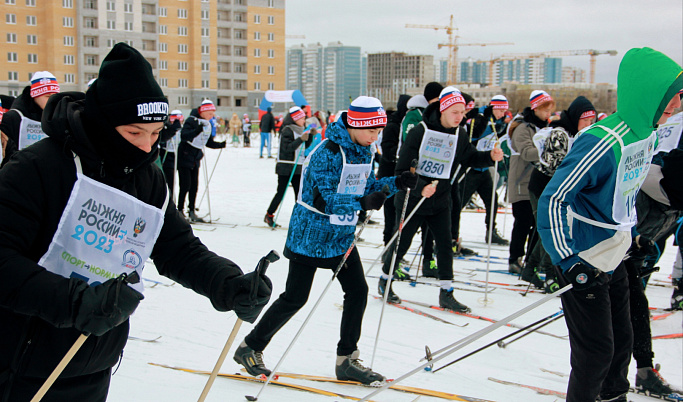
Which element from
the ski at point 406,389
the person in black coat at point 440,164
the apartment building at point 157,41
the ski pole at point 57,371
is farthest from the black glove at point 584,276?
the apartment building at point 157,41

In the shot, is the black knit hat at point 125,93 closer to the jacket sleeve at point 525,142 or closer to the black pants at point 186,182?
the jacket sleeve at point 525,142

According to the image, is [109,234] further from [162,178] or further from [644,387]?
[644,387]

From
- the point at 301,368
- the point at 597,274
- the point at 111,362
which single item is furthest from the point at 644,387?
the point at 111,362

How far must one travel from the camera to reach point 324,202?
372 centimetres

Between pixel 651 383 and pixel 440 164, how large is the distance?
2.56m

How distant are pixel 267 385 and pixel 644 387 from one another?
242cm

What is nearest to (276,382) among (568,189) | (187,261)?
(187,261)

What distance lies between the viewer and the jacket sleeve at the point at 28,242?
156 centimetres

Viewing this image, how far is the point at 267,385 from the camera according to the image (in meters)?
3.60

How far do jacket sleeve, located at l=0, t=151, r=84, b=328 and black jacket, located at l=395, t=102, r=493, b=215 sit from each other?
12.3 feet

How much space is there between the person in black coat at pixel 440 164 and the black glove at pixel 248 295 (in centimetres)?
334

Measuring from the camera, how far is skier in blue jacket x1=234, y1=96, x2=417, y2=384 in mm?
3686

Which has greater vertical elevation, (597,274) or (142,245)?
(142,245)

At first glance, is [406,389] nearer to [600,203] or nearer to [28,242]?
[600,203]
